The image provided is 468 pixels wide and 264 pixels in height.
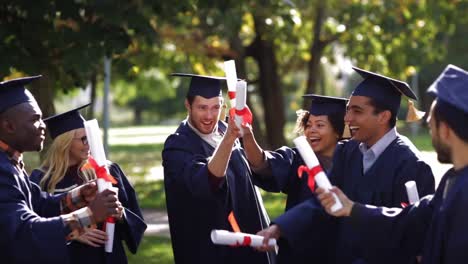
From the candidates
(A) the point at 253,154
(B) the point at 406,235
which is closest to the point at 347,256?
(B) the point at 406,235

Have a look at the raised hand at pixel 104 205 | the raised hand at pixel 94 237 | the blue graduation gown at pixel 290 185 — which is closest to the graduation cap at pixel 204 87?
the blue graduation gown at pixel 290 185

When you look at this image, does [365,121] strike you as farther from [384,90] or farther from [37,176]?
[37,176]

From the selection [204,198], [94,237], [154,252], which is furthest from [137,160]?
[94,237]

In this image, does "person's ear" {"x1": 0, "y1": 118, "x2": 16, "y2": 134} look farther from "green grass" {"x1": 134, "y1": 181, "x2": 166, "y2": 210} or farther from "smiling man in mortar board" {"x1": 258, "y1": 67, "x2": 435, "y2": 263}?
"green grass" {"x1": 134, "y1": 181, "x2": 166, "y2": 210}

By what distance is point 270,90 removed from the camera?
25000mm

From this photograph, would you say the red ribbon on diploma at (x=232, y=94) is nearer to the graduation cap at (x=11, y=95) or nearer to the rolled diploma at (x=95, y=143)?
the rolled diploma at (x=95, y=143)

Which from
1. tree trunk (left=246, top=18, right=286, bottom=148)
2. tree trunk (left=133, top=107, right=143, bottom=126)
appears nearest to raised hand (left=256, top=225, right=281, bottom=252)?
tree trunk (left=246, top=18, right=286, bottom=148)

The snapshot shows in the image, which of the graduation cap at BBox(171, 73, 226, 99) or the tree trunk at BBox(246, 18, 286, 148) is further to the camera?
the tree trunk at BBox(246, 18, 286, 148)

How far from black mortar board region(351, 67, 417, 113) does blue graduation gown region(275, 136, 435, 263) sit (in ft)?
1.00

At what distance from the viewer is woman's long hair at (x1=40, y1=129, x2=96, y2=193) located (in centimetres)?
723

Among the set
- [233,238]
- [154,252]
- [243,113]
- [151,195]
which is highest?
[243,113]

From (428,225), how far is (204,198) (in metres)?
2.02

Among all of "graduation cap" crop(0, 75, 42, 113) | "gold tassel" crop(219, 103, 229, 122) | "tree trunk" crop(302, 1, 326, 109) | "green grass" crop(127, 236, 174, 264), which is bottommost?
"green grass" crop(127, 236, 174, 264)

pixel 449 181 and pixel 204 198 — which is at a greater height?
pixel 449 181
